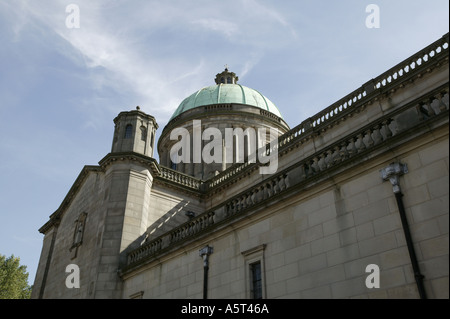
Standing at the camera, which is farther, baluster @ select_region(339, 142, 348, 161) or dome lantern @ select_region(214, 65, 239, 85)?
dome lantern @ select_region(214, 65, 239, 85)

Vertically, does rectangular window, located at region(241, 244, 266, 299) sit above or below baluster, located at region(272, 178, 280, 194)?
below

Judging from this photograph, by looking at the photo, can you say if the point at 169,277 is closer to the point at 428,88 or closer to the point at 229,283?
the point at 229,283

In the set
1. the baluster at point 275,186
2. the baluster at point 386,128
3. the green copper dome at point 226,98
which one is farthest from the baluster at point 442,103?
the green copper dome at point 226,98

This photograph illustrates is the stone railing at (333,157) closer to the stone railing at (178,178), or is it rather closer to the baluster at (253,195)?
the baluster at (253,195)

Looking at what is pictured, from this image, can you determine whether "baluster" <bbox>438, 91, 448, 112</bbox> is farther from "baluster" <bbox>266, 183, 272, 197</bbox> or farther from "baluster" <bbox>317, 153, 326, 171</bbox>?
"baluster" <bbox>266, 183, 272, 197</bbox>

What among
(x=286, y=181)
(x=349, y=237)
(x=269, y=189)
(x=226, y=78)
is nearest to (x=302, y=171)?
(x=286, y=181)

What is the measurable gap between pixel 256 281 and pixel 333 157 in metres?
4.92

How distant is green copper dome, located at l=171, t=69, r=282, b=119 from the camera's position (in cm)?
4162

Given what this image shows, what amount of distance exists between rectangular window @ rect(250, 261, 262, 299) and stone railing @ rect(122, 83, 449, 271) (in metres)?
1.95

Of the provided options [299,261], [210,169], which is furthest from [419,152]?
[210,169]

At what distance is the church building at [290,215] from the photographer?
10359 millimetres

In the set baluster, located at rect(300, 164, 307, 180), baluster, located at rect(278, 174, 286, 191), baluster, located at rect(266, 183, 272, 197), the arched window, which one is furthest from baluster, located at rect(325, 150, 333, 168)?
the arched window

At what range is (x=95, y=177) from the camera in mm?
26078

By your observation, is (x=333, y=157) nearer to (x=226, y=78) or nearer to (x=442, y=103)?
(x=442, y=103)
